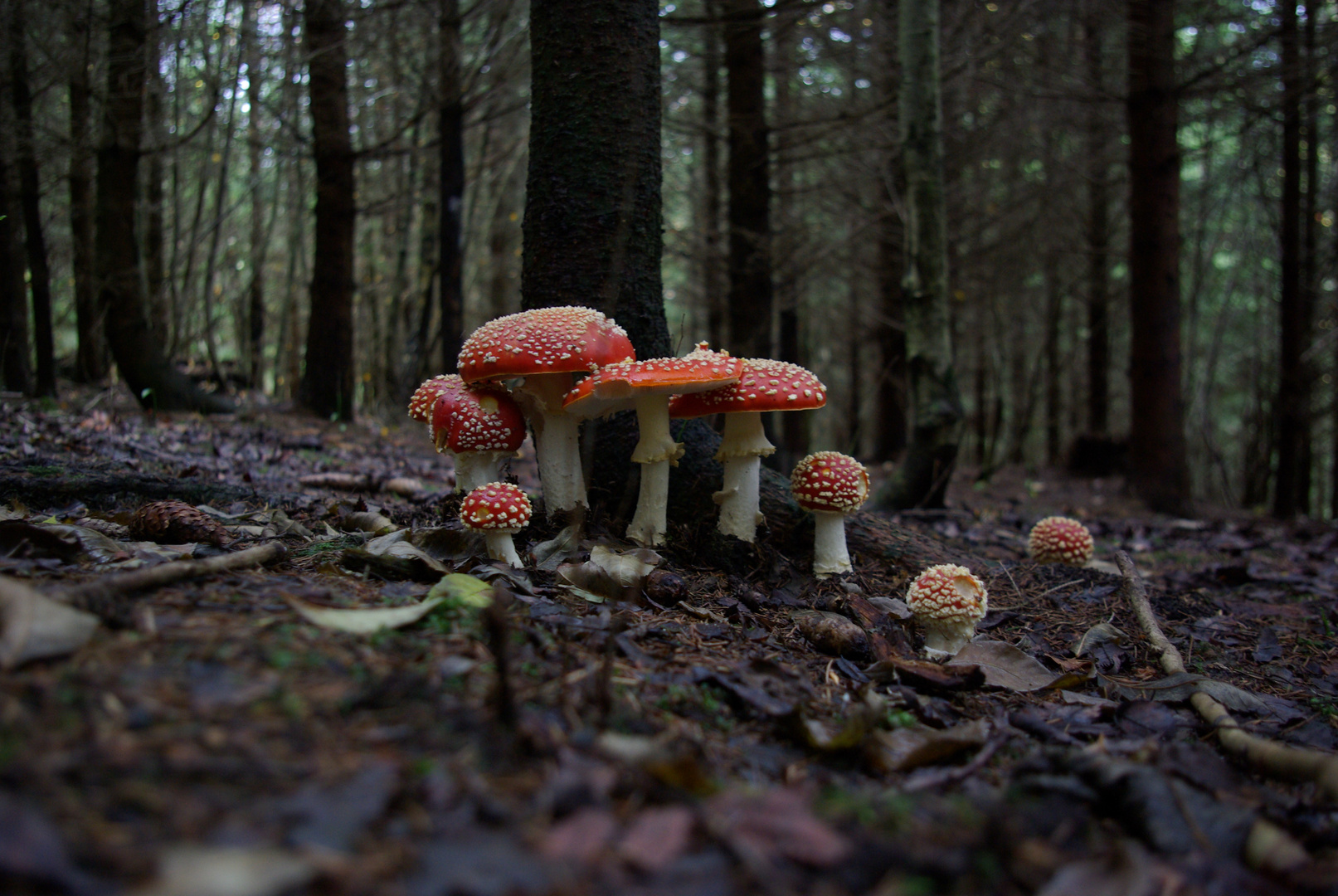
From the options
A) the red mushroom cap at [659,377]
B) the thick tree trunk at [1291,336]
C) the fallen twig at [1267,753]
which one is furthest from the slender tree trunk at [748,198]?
the fallen twig at [1267,753]

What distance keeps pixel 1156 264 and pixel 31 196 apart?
34.7 ft

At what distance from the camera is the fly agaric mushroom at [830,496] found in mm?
3191

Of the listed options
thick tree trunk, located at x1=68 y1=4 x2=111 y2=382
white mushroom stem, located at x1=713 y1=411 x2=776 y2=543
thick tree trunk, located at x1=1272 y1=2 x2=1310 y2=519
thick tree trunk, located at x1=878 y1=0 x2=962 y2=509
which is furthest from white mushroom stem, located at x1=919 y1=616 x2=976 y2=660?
thick tree trunk, located at x1=1272 y1=2 x2=1310 y2=519

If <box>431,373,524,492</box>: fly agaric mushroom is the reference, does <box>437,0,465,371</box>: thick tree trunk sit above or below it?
above

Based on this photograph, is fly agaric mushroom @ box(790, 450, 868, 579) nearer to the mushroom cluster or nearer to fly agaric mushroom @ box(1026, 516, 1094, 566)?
the mushroom cluster

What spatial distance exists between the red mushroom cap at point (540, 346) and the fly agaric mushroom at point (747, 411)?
0.40 m

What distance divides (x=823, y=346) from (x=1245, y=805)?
22768mm

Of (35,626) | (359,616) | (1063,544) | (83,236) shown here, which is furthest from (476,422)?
(83,236)

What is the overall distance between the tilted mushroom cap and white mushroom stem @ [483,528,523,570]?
4.73ft

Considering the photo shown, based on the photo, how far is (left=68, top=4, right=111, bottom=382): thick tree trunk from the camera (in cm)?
773

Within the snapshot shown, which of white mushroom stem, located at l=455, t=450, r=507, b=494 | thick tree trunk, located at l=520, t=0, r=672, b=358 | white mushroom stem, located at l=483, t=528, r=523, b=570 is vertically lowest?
white mushroom stem, located at l=483, t=528, r=523, b=570

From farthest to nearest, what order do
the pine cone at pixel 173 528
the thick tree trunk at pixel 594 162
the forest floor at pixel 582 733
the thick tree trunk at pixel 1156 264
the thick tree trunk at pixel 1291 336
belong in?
the thick tree trunk at pixel 1291 336, the thick tree trunk at pixel 1156 264, the thick tree trunk at pixel 594 162, the pine cone at pixel 173 528, the forest floor at pixel 582 733

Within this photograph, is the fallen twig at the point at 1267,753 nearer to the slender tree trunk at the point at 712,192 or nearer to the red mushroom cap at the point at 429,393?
the red mushroom cap at the point at 429,393

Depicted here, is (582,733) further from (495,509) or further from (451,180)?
(451,180)
